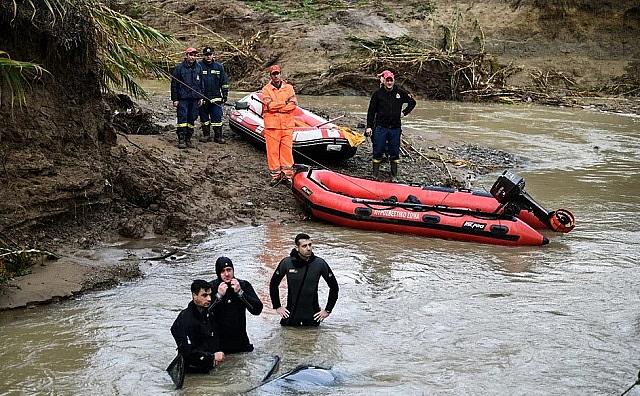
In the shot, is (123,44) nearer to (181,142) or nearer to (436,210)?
(181,142)

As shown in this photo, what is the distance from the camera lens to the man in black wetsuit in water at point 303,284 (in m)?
8.11

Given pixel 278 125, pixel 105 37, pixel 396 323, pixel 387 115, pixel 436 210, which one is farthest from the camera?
pixel 387 115

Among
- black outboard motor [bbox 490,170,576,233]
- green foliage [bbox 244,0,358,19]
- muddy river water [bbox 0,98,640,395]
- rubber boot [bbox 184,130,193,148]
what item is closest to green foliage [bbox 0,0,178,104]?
muddy river water [bbox 0,98,640,395]

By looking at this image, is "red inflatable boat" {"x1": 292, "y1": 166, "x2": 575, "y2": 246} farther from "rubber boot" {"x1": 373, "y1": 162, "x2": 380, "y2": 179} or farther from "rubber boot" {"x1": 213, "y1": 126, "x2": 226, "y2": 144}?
"rubber boot" {"x1": 213, "y1": 126, "x2": 226, "y2": 144}

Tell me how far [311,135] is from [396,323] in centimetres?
604

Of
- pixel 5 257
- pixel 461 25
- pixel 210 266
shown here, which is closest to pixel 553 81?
pixel 461 25

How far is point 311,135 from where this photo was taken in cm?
1430

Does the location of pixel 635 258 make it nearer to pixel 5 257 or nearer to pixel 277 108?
pixel 277 108

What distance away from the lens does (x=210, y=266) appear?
34.2 feet

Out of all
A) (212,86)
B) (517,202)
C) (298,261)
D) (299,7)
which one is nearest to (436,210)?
(517,202)

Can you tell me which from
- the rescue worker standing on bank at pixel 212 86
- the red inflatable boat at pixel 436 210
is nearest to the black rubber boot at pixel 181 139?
the rescue worker standing on bank at pixel 212 86

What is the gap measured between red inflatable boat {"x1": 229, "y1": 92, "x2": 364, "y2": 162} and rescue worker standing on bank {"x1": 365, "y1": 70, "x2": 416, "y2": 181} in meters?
0.48

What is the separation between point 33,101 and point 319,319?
4465 mm

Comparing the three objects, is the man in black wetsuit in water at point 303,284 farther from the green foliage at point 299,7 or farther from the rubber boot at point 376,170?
Answer: the green foliage at point 299,7
